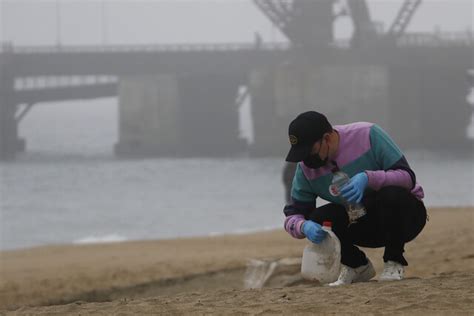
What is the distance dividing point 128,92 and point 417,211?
234 feet

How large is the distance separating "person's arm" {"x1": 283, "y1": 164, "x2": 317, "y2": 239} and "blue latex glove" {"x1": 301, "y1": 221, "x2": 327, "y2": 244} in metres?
0.05

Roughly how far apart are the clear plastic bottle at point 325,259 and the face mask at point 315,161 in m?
0.37

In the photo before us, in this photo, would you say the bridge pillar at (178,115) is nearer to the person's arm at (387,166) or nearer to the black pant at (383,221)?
the black pant at (383,221)

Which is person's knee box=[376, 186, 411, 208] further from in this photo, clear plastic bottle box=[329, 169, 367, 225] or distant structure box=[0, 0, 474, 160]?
distant structure box=[0, 0, 474, 160]

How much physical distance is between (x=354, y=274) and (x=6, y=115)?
75681 millimetres

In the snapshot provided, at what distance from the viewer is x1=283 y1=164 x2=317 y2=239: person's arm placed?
5.88m

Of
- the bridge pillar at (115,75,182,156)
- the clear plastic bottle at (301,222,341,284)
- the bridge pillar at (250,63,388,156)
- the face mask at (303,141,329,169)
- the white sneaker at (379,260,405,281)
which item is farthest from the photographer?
the bridge pillar at (115,75,182,156)

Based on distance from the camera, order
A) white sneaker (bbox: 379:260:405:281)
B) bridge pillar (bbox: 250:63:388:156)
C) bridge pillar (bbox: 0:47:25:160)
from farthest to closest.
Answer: bridge pillar (bbox: 0:47:25:160), bridge pillar (bbox: 250:63:388:156), white sneaker (bbox: 379:260:405:281)

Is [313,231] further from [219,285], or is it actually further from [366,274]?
[219,285]

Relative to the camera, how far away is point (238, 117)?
79875 mm

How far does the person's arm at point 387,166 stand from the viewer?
18.6 feet

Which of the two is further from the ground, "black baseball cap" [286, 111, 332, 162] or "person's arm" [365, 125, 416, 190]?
"black baseball cap" [286, 111, 332, 162]

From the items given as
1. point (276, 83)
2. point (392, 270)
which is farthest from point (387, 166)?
point (276, 83)

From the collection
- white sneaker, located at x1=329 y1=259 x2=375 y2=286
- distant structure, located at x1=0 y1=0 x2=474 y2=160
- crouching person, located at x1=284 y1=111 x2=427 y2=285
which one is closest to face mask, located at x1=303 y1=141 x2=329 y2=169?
crouching person, located at x1=284 y1=111 x2=427 y2=285
